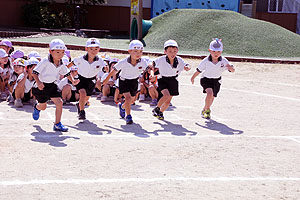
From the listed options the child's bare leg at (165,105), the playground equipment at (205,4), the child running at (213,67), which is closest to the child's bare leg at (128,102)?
the child's bare leg at (165,105)

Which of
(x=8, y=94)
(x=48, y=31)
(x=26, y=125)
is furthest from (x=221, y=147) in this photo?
(x=48, y=31)

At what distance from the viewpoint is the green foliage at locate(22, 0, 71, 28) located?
27953 mm

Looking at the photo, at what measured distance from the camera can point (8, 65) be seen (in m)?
9.73

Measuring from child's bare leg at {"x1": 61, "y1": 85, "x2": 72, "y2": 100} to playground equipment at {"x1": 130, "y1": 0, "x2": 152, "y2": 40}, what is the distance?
12.9m

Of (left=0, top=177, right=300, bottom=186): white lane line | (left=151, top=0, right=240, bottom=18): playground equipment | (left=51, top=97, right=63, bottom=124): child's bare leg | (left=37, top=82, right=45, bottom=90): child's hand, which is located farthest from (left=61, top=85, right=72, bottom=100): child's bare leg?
(left=151, top=0, right=240, bottom=18): playground equipment

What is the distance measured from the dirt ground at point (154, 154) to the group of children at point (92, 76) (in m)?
0.32

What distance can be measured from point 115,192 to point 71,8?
87.5 feet

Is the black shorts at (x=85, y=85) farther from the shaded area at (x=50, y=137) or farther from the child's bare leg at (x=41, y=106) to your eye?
the shaded area at (x=50, y=137)

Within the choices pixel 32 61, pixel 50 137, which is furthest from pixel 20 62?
pixel 50 137

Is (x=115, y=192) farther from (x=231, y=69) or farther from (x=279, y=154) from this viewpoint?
(x=231, y=69)

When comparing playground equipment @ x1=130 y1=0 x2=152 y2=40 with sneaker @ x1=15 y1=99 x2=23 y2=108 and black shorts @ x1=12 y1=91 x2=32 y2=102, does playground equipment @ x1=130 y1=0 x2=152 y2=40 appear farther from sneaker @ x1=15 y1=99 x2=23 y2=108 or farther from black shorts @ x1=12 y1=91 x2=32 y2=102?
sneaker @ x1=15 y1=99 x2=23 y2=108

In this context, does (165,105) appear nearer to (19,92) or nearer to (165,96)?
(165,96)

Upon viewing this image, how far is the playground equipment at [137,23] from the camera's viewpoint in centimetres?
2183

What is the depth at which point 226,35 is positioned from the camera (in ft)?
70.6
